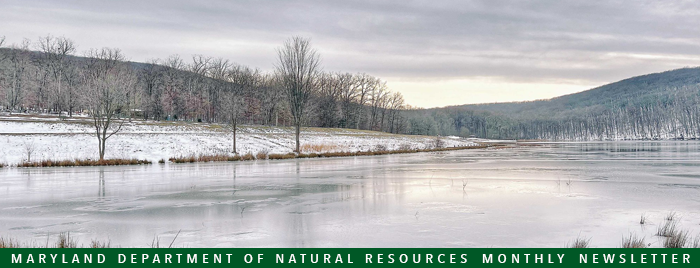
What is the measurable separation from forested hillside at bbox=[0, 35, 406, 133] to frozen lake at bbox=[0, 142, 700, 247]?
46.1 meters

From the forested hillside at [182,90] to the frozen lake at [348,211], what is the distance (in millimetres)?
46106

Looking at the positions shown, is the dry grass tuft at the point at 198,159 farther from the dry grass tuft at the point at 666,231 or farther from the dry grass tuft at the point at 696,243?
the dry grass tuft at the point at 696,243

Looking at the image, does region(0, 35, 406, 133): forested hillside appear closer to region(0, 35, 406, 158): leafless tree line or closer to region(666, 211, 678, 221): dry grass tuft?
region(0, 35, 406, 158): leafless tree line

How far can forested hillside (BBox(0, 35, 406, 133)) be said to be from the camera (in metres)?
74.6

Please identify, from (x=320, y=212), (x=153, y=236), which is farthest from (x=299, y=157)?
(x=153, y=236)

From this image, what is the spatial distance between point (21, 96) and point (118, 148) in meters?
49.4

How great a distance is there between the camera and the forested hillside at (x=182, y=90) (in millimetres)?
74562

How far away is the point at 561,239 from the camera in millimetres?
7574

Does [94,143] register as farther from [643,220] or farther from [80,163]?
[643,220]

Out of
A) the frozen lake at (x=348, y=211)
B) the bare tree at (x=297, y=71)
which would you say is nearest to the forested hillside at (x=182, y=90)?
the bare tree at (x=297, y=71)

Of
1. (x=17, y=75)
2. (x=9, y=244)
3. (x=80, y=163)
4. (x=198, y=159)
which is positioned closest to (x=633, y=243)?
(x=9, y=244)

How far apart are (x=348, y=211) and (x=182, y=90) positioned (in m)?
93.3

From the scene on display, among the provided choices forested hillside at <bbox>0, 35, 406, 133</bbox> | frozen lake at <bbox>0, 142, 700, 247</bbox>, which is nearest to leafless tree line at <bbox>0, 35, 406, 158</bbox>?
forested hillside at <bbox>0, 35, 406, 133</bbox>
